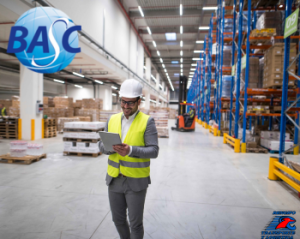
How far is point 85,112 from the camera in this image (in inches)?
611

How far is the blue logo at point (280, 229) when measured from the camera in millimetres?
2346

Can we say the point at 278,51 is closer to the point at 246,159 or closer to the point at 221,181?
the point at 246,159

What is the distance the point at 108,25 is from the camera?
13.1 m

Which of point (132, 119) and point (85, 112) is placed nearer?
point (132, 119)

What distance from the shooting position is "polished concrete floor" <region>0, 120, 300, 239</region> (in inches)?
98.6

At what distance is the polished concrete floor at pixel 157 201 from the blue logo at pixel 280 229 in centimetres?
13

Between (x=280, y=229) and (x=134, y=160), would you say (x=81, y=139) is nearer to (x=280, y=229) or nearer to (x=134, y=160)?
(x=134, y=160)

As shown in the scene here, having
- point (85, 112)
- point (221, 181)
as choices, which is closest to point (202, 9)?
point (85, 112)

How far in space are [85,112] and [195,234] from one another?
1432 centimetres

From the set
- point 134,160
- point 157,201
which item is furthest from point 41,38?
point 134,160

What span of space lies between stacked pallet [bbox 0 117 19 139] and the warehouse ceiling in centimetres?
1089

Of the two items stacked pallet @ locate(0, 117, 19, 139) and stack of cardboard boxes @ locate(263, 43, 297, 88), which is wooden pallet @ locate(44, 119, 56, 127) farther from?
stack of cardboard boxes @ locate(263, 43, 297, 88)

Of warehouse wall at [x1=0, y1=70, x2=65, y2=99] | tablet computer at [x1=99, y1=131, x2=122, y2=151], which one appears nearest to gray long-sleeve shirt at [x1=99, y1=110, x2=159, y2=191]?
tablet computer at [x1=99, y1=131, x2=122, y2=151]

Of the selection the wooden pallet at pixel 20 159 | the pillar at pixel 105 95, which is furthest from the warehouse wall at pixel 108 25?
the wooden pallet at pixel 20 159
